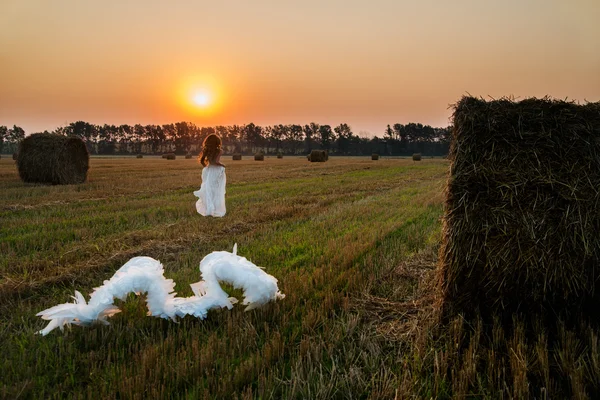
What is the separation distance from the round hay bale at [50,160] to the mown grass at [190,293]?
897cm

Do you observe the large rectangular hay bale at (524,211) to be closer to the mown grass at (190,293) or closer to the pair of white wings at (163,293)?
the mown grass at (190,293)

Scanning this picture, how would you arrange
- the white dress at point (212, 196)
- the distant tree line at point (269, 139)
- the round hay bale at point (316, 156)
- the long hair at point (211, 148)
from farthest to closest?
the distant tree line at point (269, 139) < the round hay bale at point (316, 156) < the long hair at point (211, 148) < the white dress at point (212, 196)

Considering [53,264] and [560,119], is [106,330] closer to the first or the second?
[53,264]

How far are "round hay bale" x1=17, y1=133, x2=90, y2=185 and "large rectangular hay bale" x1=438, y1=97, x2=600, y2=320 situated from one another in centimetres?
1913

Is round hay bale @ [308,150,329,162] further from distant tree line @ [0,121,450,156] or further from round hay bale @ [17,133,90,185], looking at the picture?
distant tree line @ [0,121,450,156]

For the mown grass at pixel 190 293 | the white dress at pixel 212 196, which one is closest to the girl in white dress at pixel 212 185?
the white dress at pixel 212 196

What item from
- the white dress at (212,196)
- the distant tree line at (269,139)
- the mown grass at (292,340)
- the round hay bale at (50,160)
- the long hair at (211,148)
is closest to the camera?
the mown grass at (292,340)

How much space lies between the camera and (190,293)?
457 cm

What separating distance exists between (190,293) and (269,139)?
13342 cm

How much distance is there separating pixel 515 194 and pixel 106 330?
12.7ft

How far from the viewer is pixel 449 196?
3.82m

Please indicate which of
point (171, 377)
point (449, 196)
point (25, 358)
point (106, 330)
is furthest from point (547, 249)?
point (25, 358)

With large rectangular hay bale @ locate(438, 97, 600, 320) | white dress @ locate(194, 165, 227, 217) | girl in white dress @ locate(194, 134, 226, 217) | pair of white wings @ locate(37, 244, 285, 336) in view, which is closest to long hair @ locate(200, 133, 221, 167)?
girl in white dress @ locate(194, 134, 226, 217)

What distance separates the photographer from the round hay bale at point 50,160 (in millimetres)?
18188
